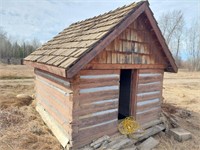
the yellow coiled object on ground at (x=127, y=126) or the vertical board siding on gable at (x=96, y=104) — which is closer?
the vertical board siding on gable at (x=96, y=104)

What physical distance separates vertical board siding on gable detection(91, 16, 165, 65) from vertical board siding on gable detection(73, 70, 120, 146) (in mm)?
422

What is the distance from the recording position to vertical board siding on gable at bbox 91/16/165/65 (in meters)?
4.93

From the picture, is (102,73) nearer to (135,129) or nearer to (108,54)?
(108,54)

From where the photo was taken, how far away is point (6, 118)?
21.3 feet

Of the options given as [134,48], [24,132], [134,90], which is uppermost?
[134,48]

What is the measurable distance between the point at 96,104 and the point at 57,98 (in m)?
1.31

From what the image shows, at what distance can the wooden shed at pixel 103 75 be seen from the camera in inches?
175

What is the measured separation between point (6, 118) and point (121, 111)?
442 centimetres

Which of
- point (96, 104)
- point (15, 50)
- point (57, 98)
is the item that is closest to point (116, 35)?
point (96, 104)

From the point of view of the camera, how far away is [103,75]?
16.3 feet

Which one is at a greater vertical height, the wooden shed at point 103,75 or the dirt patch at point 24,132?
the wooden shed at point 103,75

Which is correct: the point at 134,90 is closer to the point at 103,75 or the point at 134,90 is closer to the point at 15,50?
the point at 103,75

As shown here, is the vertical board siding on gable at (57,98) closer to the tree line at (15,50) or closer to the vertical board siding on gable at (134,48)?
the vertical board siding on gable at (134,48)

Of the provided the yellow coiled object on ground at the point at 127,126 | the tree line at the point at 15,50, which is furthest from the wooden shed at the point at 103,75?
the tree line at the point at 15,50
